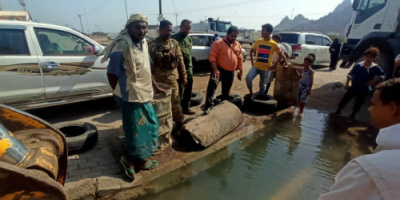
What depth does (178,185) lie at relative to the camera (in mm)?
2818

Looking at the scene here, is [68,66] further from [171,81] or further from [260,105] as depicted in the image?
[260,105]

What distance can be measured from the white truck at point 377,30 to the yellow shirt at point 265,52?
3175 millimetres

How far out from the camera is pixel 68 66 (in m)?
4.05

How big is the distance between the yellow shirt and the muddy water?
1.47m

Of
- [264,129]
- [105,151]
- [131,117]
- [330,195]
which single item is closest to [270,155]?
[264,129]

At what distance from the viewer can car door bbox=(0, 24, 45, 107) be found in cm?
351

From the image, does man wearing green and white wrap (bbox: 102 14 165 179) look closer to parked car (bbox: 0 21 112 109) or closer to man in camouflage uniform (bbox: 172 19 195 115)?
man in camouflage uniform (bbox: 172 19 195 115)

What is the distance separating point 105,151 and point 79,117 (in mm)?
1671

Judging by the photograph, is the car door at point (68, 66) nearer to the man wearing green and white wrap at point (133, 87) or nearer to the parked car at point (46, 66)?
the parked car at point (46, 66)

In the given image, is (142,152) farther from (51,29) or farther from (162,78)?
(51,29)

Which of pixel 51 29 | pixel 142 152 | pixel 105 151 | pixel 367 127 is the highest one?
pixel 51 29

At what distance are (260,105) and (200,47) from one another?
215 inches

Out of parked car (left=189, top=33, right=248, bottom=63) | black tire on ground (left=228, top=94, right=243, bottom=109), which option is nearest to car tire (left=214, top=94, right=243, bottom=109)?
black tire on ground (left=228, top=94, right=243, bottom=109)

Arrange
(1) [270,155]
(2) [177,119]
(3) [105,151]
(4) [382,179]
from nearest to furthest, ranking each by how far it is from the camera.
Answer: (4) [382,179], (3) [105,151], (1) [270,155], (2) [177,119]
